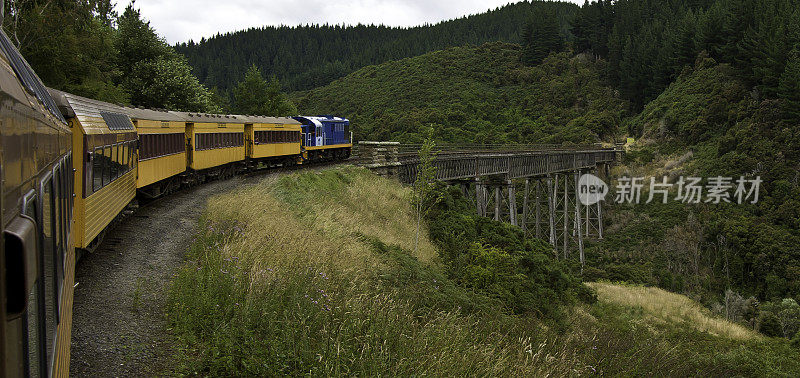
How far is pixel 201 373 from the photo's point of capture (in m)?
5.49

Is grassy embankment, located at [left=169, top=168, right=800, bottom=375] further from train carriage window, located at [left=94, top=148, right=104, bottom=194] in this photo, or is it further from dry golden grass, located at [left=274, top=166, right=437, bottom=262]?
train carriage window, located at [left=94, top=148, right=104, bottom=194]

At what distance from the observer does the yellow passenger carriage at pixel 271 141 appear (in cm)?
2400

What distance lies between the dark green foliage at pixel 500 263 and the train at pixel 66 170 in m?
7.81

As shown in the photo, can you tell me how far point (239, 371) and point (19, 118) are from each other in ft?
12.4

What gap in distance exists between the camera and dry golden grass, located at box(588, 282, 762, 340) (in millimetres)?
20328

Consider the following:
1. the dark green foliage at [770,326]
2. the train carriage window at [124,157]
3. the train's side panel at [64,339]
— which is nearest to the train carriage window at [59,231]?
the train's side panel at [64,339]

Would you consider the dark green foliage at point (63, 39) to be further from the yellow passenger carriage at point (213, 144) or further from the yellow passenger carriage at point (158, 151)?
the yellow passenger carriage at point (158, 151)

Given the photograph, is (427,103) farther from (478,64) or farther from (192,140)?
(192,140)

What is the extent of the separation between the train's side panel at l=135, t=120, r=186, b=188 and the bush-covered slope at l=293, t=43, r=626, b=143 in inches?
1569

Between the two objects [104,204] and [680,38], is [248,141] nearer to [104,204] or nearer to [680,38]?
[104,204]

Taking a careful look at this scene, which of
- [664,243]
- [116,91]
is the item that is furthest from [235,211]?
[664,243]

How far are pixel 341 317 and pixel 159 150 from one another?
33.2 ft

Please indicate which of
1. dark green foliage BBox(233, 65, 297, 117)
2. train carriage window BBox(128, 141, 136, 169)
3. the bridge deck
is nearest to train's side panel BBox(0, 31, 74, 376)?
train carriage window BBox(128, 141, 136, 169)

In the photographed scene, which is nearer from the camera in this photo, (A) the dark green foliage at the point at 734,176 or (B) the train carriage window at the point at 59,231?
(B) the train carriage window at the point at 59,231
